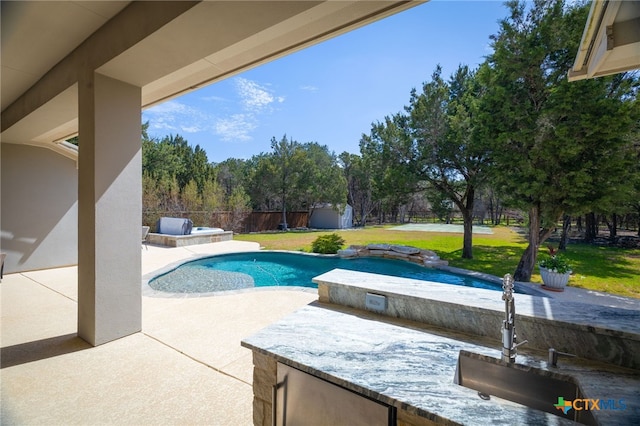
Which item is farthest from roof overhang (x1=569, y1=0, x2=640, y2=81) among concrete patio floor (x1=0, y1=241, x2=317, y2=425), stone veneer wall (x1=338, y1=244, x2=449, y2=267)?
stone veneer wall (x1=338, y1=244, x2=449, y2=267)

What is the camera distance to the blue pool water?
6467 mm

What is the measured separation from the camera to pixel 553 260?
20.4 feet

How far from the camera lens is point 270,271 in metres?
8.39

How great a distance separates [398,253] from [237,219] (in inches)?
439

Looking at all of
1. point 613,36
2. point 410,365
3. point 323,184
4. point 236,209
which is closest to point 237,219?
point 236,209

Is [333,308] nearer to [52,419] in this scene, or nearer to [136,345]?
[52,419]

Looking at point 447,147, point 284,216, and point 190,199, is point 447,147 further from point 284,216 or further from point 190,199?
point 284,216

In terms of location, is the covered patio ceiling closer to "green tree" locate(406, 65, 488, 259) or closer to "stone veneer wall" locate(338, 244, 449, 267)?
"stone veneer wall" locate(338, 244, 449, 267)

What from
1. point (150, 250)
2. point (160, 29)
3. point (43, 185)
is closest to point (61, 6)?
point (160, 29)

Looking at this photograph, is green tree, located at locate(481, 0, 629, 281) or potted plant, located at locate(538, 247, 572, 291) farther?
green tree, located at locate(481, 0, 629, 281)

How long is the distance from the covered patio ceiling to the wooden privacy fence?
10.1 meters

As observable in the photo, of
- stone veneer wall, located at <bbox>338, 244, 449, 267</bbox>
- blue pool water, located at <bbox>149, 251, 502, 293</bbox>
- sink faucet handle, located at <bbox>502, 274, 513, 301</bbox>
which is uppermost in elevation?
sink faucet handle, located at <bbox>502, 274, 513, 301</bbox>

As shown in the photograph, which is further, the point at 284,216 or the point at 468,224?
the point at 284,216

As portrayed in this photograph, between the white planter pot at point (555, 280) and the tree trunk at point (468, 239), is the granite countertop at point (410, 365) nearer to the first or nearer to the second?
the white planter pot at point (555, 280)
